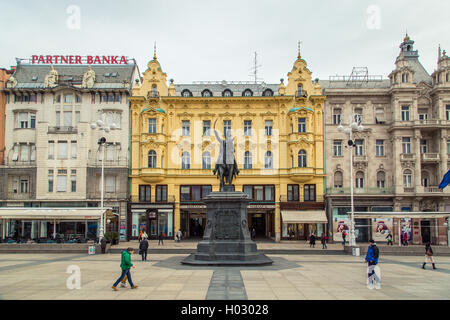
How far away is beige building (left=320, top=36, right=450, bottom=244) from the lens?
45969mm

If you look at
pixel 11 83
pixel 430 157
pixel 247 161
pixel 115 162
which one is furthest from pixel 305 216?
pixel 11 83

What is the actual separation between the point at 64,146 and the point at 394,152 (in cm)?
3680

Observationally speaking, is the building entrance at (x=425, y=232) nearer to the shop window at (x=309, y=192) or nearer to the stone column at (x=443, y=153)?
the stone column at (x=443, y=153)

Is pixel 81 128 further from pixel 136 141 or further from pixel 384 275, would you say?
pixel 384 275

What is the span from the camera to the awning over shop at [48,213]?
132ft

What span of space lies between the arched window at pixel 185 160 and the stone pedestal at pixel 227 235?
25.7 m

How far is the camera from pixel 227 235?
23.5 meters

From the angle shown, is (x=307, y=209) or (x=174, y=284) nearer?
(x=174, y=284)

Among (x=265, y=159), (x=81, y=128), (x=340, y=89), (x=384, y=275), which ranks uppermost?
(x=340, y=89)

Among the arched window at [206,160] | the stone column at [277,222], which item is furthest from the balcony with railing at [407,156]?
the arched window at [206,160]

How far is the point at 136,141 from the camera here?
49406 mm

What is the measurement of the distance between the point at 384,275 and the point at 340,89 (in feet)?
107
